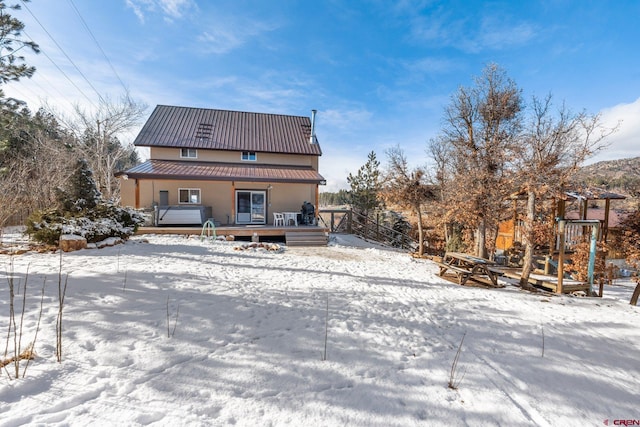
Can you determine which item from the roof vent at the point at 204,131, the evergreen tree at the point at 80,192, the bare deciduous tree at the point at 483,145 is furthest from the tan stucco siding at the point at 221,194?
the bare deciduous tree at the point at 483,145

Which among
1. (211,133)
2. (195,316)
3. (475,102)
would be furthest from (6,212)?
(475,102)

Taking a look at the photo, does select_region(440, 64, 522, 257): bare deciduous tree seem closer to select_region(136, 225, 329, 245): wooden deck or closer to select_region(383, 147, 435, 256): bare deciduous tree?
select_region(383, 147, 435, 256): bare deciduous tree

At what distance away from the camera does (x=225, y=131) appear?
56.1 ft

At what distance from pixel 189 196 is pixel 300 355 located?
13.8m

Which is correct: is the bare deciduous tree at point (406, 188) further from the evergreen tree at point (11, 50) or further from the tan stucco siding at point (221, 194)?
the evergreen tree at point (11, 50)

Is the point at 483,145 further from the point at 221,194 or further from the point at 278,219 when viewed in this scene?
the point at 221,194

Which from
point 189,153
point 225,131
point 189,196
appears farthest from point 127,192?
point 225,131

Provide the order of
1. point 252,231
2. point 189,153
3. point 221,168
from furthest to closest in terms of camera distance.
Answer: point 189,153
point 221,168
point 252,231

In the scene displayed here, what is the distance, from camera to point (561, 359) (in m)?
3.31

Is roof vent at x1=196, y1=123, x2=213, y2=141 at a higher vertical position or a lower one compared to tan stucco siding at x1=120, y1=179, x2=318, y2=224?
higher

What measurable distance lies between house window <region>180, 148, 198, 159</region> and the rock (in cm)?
945

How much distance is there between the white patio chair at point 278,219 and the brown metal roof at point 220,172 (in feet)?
6.14

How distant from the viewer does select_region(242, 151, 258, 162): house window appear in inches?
642

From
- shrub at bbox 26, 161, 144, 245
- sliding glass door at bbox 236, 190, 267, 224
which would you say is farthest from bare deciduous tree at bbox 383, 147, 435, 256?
shrub at bbox 26, 161, 144, 245
